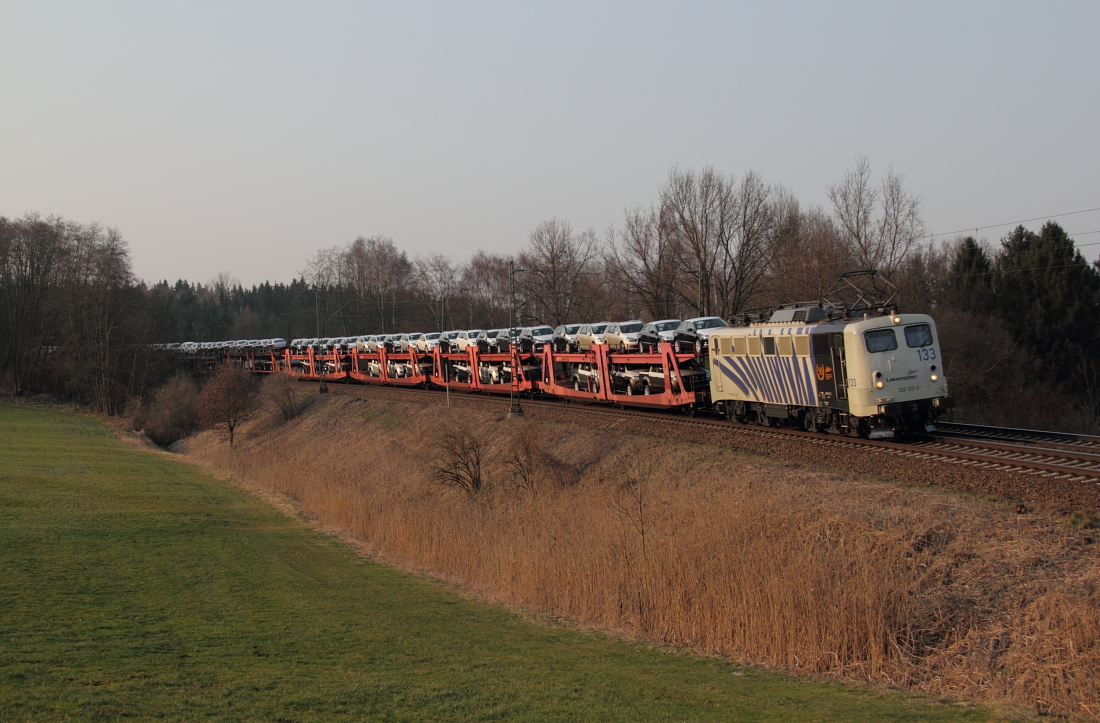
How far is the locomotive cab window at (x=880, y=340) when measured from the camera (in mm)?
19359

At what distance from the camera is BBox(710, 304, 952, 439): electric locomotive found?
19.3 metres

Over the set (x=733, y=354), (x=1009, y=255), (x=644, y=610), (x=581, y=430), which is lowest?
(x=644, y=610)

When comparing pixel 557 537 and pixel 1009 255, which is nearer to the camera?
pixel 557 537

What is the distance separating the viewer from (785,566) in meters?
11.6

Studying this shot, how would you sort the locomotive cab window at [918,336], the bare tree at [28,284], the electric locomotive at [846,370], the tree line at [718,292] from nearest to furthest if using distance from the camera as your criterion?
1. the electric locomotive at [846,370]
2. the locomotive cab window at [918,336]
3. the tree line at [718,292]
4. the bare tree at [28,284]

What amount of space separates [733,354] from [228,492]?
729 inches

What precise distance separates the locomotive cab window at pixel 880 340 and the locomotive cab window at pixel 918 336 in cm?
42

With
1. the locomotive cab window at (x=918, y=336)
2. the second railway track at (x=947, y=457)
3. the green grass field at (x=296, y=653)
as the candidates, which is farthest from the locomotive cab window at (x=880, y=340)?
the green grass field at (x=296, y=653)

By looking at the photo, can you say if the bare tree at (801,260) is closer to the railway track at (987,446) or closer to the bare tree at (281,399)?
the railway track at (987,446)

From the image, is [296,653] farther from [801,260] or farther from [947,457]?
[801,260]

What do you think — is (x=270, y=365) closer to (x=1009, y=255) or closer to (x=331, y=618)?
(x=1009, y=255)

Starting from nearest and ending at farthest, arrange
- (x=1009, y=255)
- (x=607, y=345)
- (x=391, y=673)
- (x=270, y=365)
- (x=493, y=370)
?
1. (x=391, y=673)
2. (x=607, y=345)
3. (x=493, y=370)
4. (x=1009, y=255)
5. (x=270, y=365)

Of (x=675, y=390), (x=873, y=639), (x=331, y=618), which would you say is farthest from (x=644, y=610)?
(x=675, y=390)

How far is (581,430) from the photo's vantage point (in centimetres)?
2722
